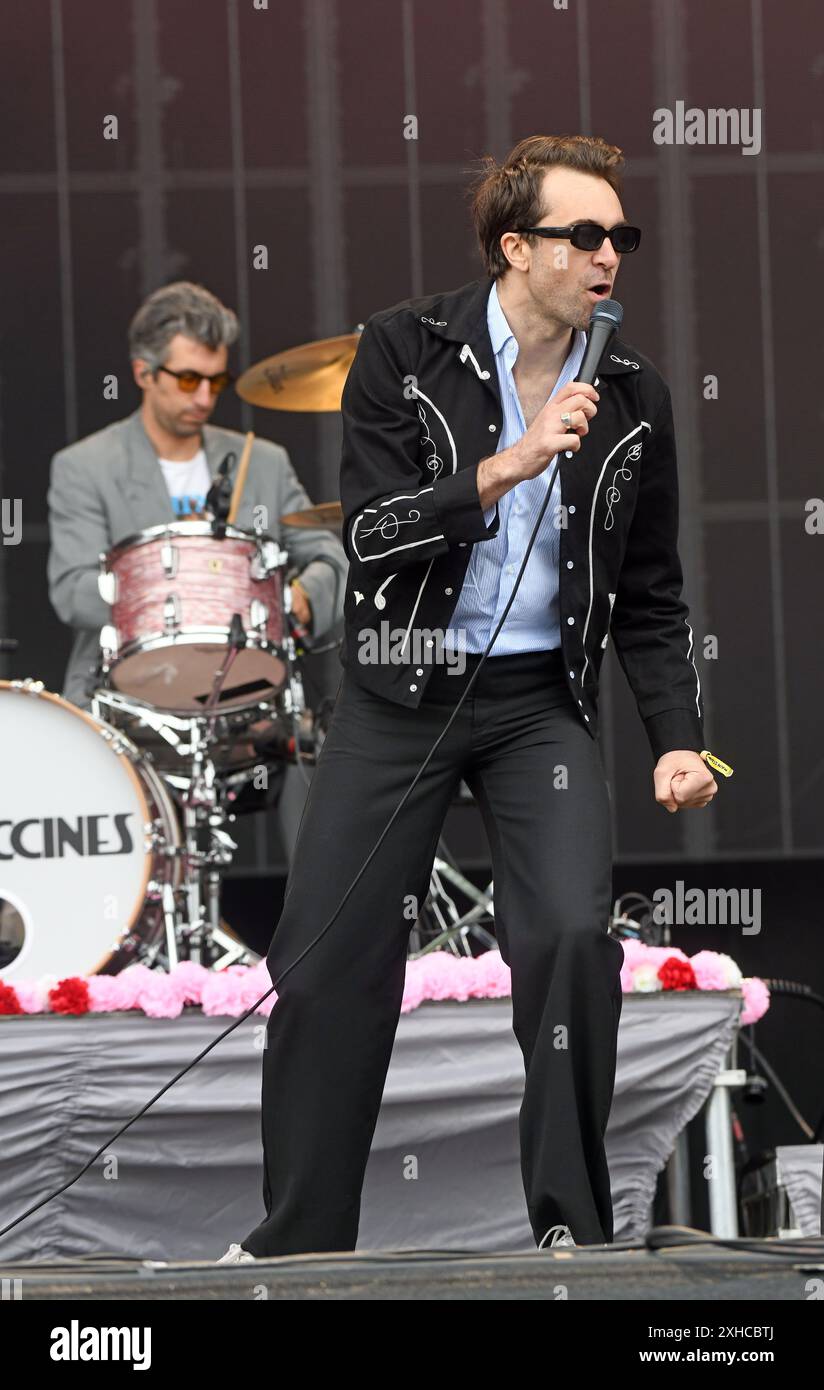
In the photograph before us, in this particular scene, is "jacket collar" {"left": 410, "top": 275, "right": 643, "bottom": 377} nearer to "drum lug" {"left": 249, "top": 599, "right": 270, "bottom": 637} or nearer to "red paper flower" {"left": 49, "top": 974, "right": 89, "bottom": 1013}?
"red paper flower" {"left": 49, "top": 974, "right": 89, "bottom": 1013}

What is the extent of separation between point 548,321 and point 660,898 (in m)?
3.92

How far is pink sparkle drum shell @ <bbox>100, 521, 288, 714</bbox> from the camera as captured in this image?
517cm

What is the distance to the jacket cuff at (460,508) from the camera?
8.84 feet

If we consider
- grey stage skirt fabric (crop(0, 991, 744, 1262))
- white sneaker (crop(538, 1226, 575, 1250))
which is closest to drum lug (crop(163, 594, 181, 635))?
grey stage skirt fabric (crop(0, 991, 744, 1262))

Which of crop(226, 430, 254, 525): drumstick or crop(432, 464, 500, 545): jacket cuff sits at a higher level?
crop(226, 430, 254, 525): drumstick

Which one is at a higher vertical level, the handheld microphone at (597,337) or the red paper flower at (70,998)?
the handheld microphone at (597,337)

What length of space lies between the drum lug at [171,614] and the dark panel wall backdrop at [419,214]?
1.99 m

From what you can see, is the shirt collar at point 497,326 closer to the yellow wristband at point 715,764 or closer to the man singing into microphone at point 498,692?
the man singing into microphone at point 498,692

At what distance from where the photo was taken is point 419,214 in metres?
7.20

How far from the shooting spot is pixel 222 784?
5539mm

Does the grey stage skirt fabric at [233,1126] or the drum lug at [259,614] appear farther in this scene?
the drum lug at [259,614]

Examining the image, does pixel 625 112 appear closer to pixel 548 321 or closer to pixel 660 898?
pixel 660 898

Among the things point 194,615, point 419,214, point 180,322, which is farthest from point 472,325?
point 419,214
